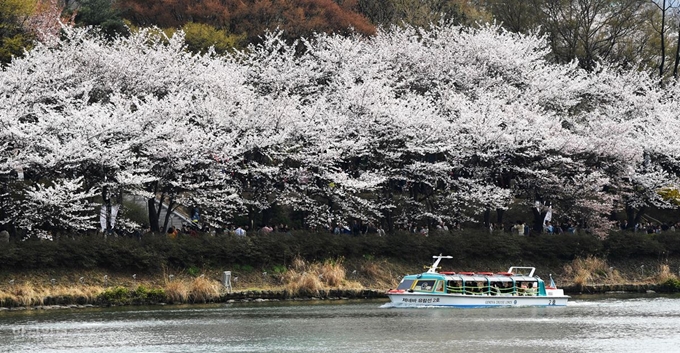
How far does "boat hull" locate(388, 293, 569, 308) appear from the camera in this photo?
1961 inches

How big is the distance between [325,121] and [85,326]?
921 inches

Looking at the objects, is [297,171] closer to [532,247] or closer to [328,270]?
[328,270]

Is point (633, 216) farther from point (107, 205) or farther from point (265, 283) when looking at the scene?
point (107, 205)

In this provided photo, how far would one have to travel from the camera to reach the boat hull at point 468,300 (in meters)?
49.8

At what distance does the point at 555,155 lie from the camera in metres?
64.8

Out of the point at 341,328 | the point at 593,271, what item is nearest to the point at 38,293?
the point at 341,328

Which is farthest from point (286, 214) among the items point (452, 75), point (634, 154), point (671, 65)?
point (671, 65)

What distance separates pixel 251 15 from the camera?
8019 cm

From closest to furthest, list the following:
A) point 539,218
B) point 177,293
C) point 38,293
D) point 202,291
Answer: point 38,293
point 177,293
point 202,291
point 539,218

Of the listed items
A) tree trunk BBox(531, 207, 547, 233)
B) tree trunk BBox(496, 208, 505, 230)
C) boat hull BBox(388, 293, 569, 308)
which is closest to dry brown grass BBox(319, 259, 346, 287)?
boat hull BBox(388, 293, 569, 308)

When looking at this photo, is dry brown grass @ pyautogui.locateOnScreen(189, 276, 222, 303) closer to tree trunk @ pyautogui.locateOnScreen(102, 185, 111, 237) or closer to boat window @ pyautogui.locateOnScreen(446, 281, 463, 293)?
tree trunk @ pyautogui.locateOnScreen(102, 185, 111, 237)

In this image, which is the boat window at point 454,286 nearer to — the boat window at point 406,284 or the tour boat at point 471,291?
the tour boat at point 471,291

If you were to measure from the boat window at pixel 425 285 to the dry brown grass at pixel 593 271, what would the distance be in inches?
465

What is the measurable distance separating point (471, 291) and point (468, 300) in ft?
1.68
